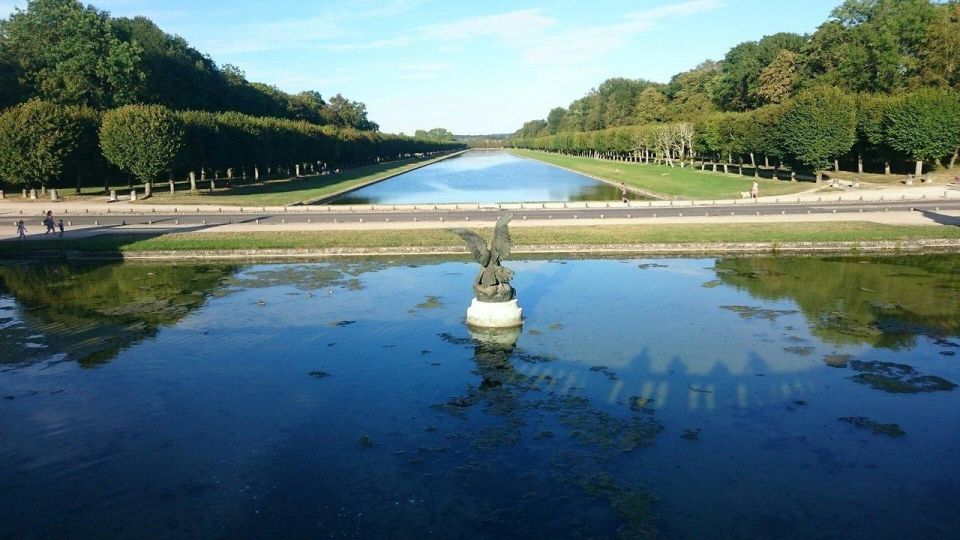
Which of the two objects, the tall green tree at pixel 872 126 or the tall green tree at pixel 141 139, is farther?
the tall green tree at pixel 872 126

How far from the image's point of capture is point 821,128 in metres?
71.4

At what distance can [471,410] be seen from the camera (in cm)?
1723

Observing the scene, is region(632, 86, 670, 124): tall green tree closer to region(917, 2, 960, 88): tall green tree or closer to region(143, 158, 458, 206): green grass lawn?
region(917, 2, 960, 88): tall green tree

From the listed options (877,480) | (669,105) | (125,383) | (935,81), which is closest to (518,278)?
(125,383)

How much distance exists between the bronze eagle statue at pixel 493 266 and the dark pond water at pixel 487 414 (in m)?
1.62

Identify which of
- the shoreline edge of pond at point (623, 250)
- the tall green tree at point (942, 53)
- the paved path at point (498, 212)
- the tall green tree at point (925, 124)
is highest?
the tall green tree at point (942, 53)

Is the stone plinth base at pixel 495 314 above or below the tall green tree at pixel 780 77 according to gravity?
below

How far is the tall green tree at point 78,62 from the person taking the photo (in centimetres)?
8488

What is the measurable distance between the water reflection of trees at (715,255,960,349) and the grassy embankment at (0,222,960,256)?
3576mm

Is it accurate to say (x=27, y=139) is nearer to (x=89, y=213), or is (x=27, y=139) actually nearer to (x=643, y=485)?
(x=89, y=213)

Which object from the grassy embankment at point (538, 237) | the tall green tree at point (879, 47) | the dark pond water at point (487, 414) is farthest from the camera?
the tall green tree at point (879, 47)

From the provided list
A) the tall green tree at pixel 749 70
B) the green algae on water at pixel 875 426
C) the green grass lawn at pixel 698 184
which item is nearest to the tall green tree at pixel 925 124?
the green grass lawn at pixel 698 184

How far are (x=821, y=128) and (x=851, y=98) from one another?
855cm

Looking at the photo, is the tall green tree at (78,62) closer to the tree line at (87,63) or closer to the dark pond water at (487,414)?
the tree line at (87,63)
